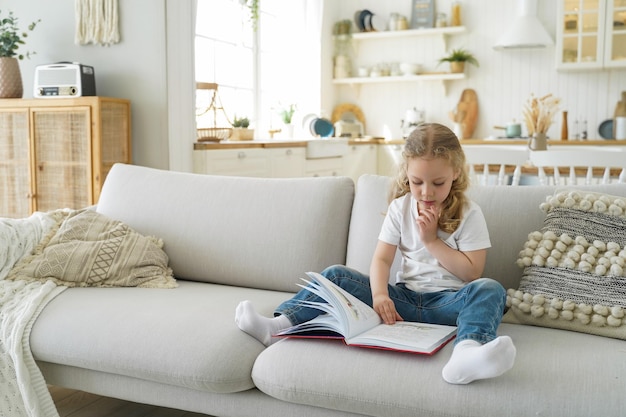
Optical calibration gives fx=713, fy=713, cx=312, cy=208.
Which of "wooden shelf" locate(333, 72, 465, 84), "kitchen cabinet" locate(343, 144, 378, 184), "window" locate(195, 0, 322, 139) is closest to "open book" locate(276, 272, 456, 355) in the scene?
"window" locate(195, 0, 322, 139)

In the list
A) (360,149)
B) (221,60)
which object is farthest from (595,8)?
(221,60)

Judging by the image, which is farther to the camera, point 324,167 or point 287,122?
point 287,122

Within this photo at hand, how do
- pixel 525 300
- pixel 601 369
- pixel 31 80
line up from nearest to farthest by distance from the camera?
pixel 601 369 < pixel 525 300 < pixel 31 80

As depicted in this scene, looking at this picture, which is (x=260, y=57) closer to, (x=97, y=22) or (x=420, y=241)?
(x=97, y=22)

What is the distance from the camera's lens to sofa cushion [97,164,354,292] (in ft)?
7.76

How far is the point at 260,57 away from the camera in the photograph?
19.3 ft

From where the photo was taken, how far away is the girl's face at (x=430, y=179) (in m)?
1.88

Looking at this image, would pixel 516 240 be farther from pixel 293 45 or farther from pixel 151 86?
pixel 293 45

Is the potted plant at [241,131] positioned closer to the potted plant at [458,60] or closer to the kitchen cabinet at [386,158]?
the kitchen cabinet at [386,158]

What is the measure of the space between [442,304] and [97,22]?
3.32 m

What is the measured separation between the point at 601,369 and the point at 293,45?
17.0 ft

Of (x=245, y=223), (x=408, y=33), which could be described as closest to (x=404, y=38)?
(x=408, y=33)

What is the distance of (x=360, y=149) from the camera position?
6223mm

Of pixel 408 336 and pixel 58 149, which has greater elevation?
pixel 58 149
